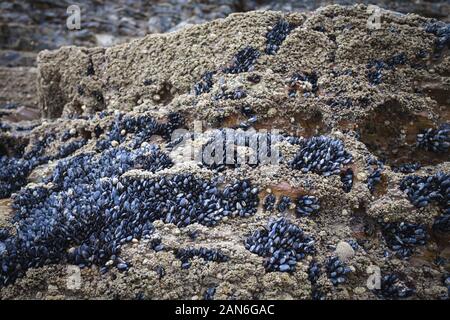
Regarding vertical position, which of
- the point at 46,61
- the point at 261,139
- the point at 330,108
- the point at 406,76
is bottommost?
the point at 261,139

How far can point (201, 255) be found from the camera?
4.02 meters

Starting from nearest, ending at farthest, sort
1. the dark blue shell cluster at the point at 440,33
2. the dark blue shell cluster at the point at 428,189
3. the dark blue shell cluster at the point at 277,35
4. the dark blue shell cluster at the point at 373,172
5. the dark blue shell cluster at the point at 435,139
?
the dark blue shell cluster at the point at 428,189 < the dark blue shell cluster at the point at 373,172 < the dark blue shell cluster at the point at 435,139 < the dark blue shell cluster at the point at 440,33 < the dark blue shell cluster at the point at 277,35

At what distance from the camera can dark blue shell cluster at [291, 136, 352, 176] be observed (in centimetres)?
463

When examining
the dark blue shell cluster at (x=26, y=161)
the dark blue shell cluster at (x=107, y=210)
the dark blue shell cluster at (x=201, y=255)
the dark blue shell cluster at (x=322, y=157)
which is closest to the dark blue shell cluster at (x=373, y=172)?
the dark blue shell cluster at (x=322, y=157)

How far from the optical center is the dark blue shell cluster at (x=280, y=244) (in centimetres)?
397

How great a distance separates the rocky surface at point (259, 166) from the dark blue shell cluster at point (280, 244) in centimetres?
1

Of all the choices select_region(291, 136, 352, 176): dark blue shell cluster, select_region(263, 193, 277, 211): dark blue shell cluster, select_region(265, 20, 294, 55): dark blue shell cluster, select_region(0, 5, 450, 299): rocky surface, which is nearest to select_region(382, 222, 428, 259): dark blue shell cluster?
select_region(0, 5, 450, 299): rocky surface

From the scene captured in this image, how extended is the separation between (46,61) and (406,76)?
5.65m

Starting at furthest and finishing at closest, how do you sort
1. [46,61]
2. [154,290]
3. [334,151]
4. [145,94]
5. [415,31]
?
[46,61] → [145,94] → [415,31] → [334,151] → [154,290]

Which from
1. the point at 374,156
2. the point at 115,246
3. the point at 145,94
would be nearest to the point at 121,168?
the point at 115,246

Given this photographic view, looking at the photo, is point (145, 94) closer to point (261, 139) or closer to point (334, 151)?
point (261, 139)

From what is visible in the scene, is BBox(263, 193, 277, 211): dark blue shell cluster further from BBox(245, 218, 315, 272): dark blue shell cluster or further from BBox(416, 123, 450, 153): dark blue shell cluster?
BBox(416, 123, 450, 153): dark blue shell cluster

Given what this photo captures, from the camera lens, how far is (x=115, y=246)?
4098 millimetres

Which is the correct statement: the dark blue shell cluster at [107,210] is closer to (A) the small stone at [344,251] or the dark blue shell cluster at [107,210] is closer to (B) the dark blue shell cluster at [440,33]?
(A) the small stone at [344,251]
